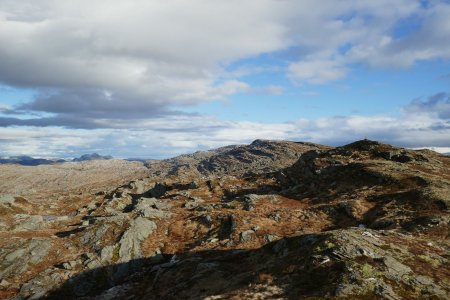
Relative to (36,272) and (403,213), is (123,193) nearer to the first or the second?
(36,272)

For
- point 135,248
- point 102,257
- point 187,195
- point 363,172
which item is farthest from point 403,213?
point 187,195

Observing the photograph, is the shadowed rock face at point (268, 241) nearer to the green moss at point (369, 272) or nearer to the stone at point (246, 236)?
the green moss at point (369, 272)

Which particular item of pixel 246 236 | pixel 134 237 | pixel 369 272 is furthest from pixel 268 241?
pixel 369 272

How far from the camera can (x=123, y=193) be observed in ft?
301

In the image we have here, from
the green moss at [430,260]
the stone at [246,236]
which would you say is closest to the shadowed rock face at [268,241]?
the green moss at [430,260]

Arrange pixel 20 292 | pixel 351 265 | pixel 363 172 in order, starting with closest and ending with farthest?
pixel 351 265 < pixel 20 292 < pixel 363 172

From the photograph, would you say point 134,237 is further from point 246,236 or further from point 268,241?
point 268,241

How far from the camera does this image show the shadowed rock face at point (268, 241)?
22.2 meters

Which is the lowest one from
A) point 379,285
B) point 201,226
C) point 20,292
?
point 20,292

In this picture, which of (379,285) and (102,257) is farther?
(102,257)

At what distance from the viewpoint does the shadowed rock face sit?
72.9 ft

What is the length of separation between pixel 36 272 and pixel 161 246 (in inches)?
498

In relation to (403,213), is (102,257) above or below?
below

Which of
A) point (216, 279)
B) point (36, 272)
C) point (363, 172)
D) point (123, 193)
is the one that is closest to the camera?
point (216, 279)
